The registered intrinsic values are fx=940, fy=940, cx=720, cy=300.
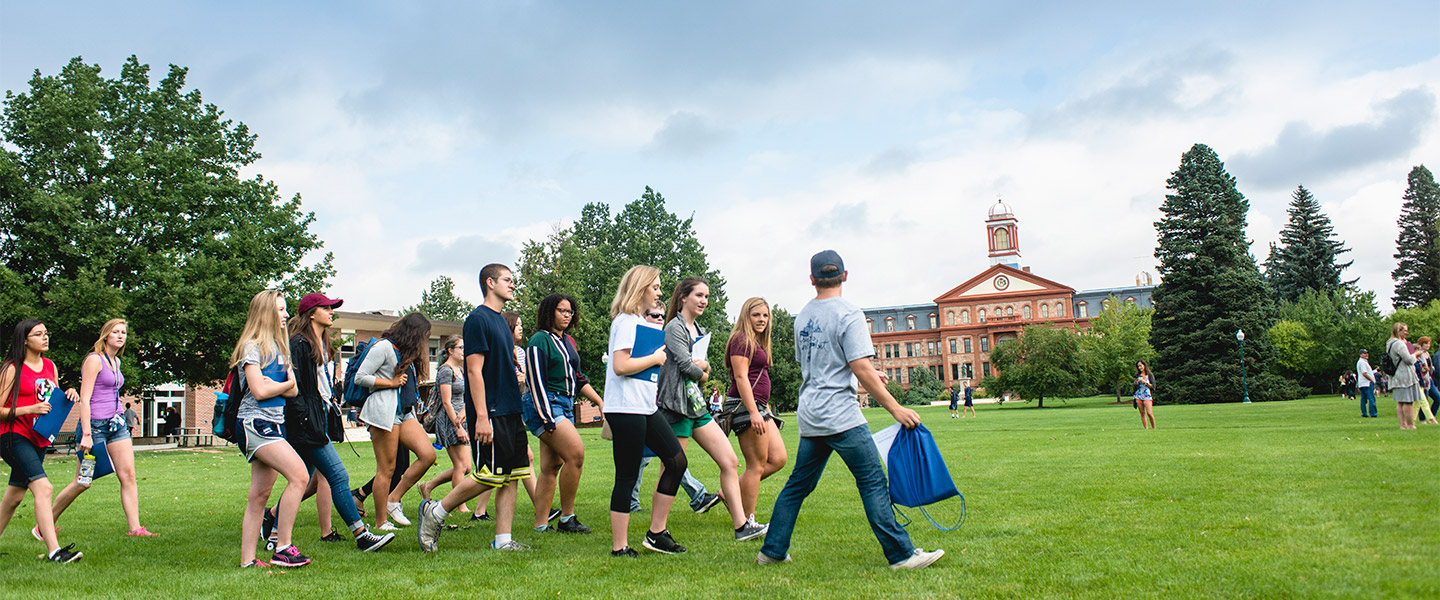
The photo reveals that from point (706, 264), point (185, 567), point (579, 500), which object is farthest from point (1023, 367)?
point (185, 567)

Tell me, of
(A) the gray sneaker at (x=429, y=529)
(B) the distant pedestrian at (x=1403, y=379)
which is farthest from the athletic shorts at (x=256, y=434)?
(B) the distant pedestrian at (x=1403, y=379)

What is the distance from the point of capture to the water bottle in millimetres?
7289

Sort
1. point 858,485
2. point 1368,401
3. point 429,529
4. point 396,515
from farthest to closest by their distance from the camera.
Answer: point 1368,401 → point 396,515 → point 429,529 → point 858,485

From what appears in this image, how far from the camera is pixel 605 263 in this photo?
184 ft

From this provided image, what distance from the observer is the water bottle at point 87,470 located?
7289 mm

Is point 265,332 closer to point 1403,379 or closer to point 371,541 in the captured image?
point 371,541

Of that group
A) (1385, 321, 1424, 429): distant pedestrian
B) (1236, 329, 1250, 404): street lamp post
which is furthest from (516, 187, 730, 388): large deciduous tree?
(1385, 321, 1424, 429): distant pedestrian

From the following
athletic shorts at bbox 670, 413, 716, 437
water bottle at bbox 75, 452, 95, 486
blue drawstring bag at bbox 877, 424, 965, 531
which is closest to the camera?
blue drawstring bag at bbox 877, 424, 965, 531

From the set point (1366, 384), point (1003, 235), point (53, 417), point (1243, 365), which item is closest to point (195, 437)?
point (53, 417)

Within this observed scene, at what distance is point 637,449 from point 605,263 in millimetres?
50638

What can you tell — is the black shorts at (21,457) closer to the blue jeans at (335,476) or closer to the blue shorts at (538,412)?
the blue jeans at (335,476)

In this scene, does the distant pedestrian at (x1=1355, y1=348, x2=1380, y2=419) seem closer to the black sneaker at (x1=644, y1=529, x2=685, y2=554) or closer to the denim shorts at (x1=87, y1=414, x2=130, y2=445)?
the black sneaker at (x1=644, y1=529, x2=685, y2=554)

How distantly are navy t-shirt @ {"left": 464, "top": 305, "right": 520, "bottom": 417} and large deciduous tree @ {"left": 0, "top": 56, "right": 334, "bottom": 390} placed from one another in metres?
20.9

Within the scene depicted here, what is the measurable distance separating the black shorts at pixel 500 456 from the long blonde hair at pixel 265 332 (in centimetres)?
140
